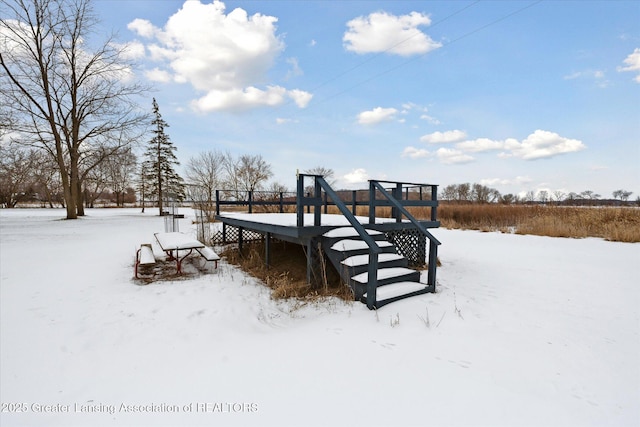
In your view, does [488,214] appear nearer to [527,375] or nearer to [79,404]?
[527,375]

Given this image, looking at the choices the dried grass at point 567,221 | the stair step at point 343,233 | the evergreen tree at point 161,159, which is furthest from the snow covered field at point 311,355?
the evergreen tree at point 161,159

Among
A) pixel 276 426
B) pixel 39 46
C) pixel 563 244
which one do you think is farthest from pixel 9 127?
pixel 563 244

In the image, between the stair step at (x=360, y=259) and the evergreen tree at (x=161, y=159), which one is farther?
the evergreen tree at (x=161, y=159)

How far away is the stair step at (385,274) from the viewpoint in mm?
3894

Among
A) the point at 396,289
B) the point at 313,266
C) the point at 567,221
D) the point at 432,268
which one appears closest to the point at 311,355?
the point at 396,289

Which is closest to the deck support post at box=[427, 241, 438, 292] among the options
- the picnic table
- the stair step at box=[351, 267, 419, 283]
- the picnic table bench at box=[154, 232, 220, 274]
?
the stair step at box=[351, 267, 419, 283]

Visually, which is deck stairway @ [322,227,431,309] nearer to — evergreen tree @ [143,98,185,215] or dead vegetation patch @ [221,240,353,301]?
dead vegetation patch @ [221,240,353,301]

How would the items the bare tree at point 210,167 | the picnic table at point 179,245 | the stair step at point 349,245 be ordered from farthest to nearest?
1. the bare tree at point 210,167
2. the picnic table at point 179,245
3. the stair step at point 349,245

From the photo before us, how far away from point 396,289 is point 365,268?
53cm

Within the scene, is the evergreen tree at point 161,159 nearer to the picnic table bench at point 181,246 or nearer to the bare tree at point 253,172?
the bare tree at point 253,172

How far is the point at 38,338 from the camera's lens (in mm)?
2947

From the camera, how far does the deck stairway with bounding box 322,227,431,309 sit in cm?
389

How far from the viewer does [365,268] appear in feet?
13.5

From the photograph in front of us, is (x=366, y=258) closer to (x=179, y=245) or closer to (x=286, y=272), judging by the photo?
(x=286, y=272)
